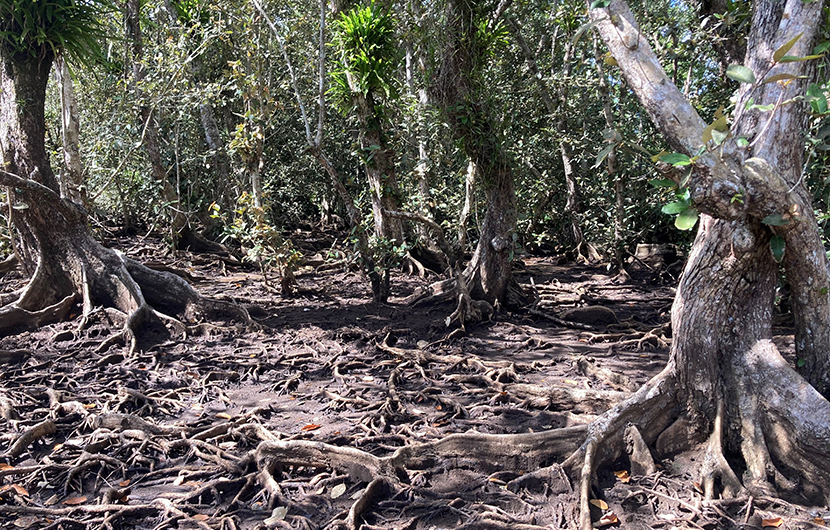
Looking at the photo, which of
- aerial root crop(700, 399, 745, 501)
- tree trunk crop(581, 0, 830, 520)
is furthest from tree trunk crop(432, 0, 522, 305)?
aerial root crop(700, 399, 745, 501)

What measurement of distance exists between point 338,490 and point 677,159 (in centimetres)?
269

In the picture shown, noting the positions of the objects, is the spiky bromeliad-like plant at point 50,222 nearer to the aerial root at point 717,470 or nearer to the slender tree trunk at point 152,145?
the slender tree trunk at point 152,145

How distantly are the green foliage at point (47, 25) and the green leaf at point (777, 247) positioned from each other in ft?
23.8

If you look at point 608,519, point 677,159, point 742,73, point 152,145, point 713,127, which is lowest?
point 608,519

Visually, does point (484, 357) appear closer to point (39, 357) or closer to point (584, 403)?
point (584, 403)

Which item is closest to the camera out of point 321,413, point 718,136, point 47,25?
point 718,136

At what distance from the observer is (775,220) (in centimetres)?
314

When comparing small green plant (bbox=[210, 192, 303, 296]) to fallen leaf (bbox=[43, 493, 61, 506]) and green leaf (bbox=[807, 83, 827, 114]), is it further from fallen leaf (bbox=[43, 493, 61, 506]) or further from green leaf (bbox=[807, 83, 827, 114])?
green leaf (bbox=[807, 83, 827, 114])

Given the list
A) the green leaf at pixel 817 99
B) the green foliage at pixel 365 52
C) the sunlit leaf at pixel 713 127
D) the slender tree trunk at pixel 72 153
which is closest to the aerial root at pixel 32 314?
the slender tree trunk at pixel 72 153

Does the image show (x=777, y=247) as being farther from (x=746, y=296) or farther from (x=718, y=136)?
(x=718, y=136)

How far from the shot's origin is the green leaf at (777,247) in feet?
10.6

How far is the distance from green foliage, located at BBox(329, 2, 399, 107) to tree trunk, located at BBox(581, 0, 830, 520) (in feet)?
14.3

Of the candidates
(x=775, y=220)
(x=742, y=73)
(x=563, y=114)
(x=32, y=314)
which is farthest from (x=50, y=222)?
(x=563, y=114)

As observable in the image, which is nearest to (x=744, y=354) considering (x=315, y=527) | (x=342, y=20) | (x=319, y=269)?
(x=315, y=527)
